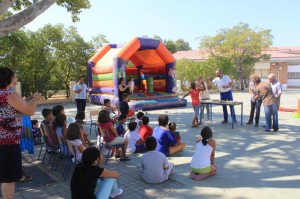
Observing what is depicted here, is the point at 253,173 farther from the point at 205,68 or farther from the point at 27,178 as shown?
the point at 205,68

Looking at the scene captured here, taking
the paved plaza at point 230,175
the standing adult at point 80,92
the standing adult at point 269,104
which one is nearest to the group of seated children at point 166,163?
the paved plaza at point 230,175

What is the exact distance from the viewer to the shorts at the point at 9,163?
3.42 metres

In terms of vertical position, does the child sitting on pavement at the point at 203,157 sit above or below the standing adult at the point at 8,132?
below

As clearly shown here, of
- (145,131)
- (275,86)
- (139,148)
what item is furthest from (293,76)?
(139,148)

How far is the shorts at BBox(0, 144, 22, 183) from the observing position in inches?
134

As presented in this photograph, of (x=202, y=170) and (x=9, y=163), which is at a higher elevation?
(x=9, y=163)

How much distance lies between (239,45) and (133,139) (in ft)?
78.7

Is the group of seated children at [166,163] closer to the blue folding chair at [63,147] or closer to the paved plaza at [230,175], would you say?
the paved plaza at [230,175]

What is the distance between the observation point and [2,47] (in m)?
15.7

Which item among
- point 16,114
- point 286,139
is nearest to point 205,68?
point 286,139

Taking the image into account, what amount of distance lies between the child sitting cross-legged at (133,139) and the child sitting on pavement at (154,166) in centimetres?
157

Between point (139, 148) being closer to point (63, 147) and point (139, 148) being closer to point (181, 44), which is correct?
point (63, 147)

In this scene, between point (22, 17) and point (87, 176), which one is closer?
point (87, 176)

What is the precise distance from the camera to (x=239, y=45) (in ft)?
91.4
